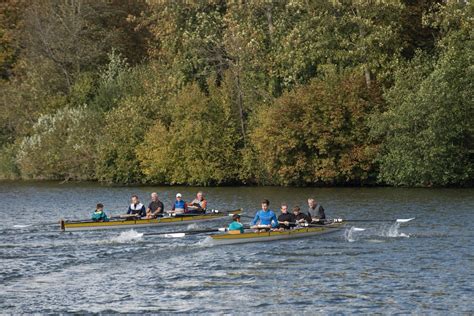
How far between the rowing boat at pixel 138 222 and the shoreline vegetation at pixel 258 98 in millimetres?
19673

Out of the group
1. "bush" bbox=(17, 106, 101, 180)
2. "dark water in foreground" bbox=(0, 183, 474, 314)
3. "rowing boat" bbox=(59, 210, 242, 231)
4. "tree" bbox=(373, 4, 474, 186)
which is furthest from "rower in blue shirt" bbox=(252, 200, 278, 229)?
"bush" bbox=(17, 106, 101, 180)

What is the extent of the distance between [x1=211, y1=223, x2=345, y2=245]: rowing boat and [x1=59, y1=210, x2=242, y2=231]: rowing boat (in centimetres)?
826

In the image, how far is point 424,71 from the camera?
68.0 meters

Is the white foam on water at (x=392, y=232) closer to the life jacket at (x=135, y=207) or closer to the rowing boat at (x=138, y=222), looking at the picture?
the rowing boat at (x=138, y=222)

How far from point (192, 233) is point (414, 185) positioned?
2953 cm

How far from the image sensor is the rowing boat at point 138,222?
46438 mm

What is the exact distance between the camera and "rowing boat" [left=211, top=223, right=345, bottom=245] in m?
40.3

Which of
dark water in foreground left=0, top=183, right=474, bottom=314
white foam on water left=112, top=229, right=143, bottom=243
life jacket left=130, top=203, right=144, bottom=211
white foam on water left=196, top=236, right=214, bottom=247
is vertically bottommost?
dark water in foreground left=0, top=183, right=474, bottom=314

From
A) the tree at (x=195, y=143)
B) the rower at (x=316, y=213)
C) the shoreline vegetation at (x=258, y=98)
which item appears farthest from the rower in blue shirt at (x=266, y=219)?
the tree at (x=195, y=143)

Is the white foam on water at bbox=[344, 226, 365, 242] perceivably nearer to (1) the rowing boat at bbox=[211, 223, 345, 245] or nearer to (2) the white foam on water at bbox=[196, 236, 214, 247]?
(1) the rowing boat at bbox=[211, 223, 345, 245]

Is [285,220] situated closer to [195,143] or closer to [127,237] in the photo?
[127,237]

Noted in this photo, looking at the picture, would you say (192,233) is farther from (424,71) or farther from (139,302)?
(424,71)

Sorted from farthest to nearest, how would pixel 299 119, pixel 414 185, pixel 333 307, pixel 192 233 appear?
pixel 299 119
pixel 414 185
pixel 192 233
pixel 333 307

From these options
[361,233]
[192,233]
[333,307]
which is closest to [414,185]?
[361,233]
